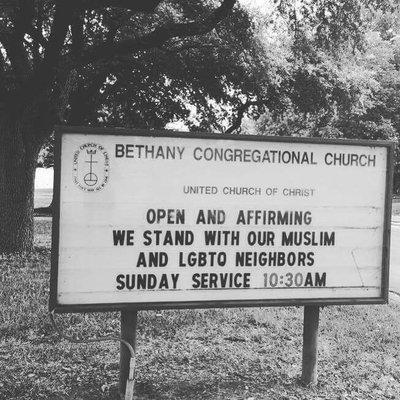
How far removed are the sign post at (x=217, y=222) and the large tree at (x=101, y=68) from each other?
5.53 metres

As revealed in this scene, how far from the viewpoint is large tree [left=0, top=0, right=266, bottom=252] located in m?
9.81

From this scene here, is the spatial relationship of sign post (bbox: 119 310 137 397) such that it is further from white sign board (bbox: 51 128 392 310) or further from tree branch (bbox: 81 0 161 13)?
tree branch (bbox: 81 0 161 13)

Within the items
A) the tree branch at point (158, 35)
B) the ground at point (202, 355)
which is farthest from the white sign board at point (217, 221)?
the tree branch at point (158, 35)

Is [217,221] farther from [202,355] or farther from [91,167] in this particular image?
[202,355]

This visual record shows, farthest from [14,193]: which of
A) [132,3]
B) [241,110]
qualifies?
[241,110]

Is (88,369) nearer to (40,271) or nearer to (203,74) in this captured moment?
(40,271)

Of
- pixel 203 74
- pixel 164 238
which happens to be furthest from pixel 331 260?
pixel 203 74

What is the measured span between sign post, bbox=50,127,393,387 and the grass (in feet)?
1.72

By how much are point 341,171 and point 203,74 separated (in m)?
13.1

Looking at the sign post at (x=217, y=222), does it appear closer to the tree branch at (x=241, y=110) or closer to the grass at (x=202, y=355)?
the grass at (x=202, y=355)

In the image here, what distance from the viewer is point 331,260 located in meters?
4.25

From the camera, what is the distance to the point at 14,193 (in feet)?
34.4

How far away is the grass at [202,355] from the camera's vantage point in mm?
4281

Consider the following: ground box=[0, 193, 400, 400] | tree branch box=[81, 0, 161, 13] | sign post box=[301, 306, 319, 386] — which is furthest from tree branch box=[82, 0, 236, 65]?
sign post box=[301, 306, 319, 386]
